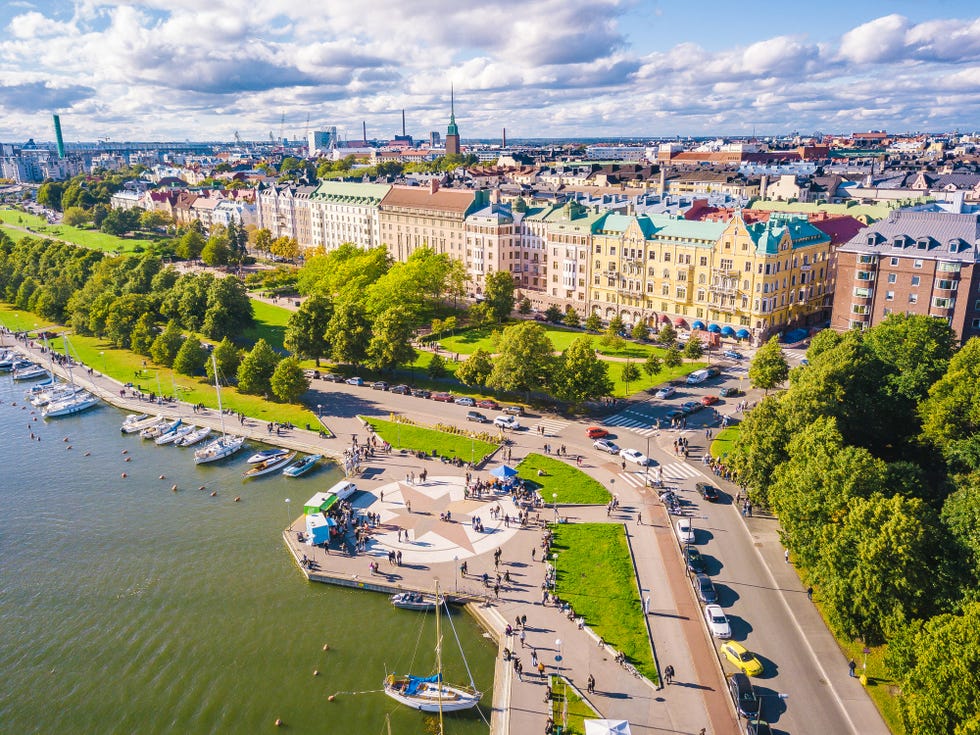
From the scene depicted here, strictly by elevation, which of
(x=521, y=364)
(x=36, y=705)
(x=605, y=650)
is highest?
(x=521, y=364)

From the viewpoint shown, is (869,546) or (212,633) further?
(212,633)

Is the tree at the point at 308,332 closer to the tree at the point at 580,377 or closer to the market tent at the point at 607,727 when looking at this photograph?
the tree at the point at 580,377

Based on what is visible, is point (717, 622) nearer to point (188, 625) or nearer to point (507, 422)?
point (188, 625)

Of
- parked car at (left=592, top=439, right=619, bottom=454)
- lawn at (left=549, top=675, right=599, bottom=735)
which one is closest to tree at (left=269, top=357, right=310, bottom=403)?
parked car at (left=592, top=439, right=619, bottom=454)

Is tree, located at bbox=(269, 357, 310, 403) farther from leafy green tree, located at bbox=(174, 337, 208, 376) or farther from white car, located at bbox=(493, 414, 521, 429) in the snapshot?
white car, located at bbox=(493, 414, 521, 429)

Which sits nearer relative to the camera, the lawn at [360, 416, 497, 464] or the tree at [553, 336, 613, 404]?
the lawn at [360, 416, 497, 464]

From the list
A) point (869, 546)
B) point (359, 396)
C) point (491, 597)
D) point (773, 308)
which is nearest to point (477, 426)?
point (359, 396)

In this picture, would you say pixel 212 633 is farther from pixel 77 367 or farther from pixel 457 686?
pixel 77 367
